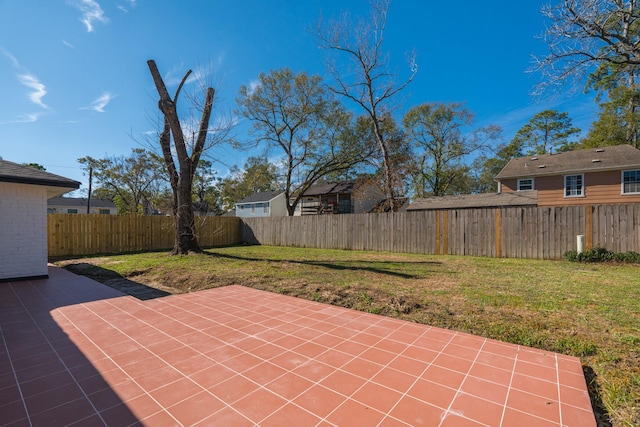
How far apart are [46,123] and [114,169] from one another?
15719 mm

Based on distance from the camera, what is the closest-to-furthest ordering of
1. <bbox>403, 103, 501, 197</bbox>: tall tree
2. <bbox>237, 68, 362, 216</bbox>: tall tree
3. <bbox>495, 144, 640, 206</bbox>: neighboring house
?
<bbox>495, 144, 640, 206</bbox>: neighboring house → <bbox>237, 68, 362, 216</bbox>: tall tree → <bbox>403, 103, 501, 197</bbox>: tall tree

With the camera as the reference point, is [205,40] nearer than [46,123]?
Yes

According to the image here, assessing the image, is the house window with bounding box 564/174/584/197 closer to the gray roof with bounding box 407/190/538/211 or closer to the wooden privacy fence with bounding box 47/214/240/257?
the gray roof with bounding box 407/190/538/211

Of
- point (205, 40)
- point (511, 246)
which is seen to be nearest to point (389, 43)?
point (205, 40)

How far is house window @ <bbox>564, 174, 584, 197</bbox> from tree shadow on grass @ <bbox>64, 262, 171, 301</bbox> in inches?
729

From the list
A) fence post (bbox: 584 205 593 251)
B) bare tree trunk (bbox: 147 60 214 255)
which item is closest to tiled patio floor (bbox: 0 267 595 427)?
bare tree trunk (bbox: 147 60 214 255)

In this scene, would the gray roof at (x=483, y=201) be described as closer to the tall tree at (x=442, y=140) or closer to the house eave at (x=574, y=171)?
the house eave at (x=574, y=171)

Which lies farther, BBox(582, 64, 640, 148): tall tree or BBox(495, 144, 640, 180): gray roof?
BBox(582, 64, 640, 148): tall tree

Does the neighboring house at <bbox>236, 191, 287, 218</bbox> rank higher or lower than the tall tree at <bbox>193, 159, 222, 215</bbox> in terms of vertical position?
lower

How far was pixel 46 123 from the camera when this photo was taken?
12672 mm

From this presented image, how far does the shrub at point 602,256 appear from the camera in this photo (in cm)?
714

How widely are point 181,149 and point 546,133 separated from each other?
28.5 meters

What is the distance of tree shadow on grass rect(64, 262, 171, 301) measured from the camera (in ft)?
15.9

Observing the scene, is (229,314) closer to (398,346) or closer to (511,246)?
(398,346)
